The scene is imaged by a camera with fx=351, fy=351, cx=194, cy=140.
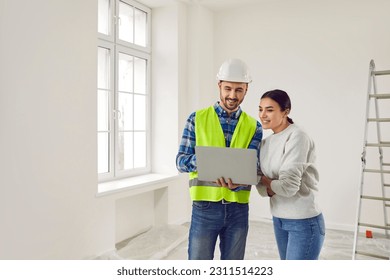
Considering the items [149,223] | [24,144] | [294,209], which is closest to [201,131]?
[294,209]

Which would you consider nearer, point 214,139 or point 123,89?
point 214,139

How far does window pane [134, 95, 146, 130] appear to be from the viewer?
3898 mm

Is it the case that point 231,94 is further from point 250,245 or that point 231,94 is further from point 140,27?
point 140,27

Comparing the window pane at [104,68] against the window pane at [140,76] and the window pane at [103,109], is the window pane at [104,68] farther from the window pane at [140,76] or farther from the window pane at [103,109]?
the window pane at [140,76]

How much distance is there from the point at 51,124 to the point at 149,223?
1847mm

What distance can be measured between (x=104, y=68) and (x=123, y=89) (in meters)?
0.33

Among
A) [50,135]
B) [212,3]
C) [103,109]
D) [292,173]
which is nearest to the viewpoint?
[292,173]

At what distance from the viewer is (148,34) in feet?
13.1

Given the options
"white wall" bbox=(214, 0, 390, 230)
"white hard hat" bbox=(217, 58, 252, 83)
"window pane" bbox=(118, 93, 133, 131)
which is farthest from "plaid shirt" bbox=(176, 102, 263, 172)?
"white wall" bbox=(214, 0, 390, 230)

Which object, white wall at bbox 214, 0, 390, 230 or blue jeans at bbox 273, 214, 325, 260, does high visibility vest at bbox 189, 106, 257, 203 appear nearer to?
blue jeans at bbox 273, 214, 325, 260

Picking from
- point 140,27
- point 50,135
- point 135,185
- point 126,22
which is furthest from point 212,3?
point 50,135

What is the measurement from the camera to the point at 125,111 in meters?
3.70

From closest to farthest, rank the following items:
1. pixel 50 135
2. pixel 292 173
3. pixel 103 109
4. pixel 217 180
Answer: pixel 292 173, pixel 217 180, pixel 50 135, pixel 103 109

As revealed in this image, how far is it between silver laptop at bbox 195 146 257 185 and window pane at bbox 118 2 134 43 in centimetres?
246
